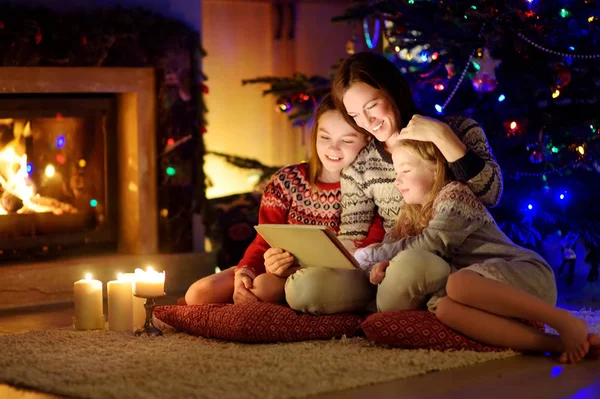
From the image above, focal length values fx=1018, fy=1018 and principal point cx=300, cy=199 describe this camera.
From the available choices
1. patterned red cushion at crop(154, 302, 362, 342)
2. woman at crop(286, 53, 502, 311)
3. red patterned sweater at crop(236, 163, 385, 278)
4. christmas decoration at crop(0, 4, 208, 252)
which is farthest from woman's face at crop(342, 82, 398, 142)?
christmas decoration at crop(0, 4, 208, 252)

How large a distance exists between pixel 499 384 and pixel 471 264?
1.78 feet

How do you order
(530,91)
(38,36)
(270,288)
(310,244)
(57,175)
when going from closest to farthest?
(310,244) < (270,288) < (530,91) < (38,36) < (57,175)

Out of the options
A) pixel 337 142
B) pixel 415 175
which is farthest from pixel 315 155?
pixel 415 175

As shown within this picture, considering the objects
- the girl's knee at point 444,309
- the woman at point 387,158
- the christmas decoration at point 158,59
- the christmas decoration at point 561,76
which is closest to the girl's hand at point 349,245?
the woman at point 387,158

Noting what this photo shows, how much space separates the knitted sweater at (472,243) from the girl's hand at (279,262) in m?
0.37

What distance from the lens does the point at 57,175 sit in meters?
4.34

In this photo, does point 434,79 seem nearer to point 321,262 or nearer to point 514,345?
point 321,262

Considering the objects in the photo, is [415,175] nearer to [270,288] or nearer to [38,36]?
[270,288]

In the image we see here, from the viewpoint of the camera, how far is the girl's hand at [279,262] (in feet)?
10.4

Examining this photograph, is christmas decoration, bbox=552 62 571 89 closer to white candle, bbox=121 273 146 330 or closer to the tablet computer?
the tablet computer

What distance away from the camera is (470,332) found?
2.81 meters

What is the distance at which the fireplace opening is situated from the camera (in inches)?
165

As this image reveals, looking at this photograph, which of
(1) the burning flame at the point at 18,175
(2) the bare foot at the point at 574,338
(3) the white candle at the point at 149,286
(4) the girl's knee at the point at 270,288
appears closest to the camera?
(2) the bare foot at the point at 574,338

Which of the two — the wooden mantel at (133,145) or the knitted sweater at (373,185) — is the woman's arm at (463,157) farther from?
the wooden mantel at (133,145)
